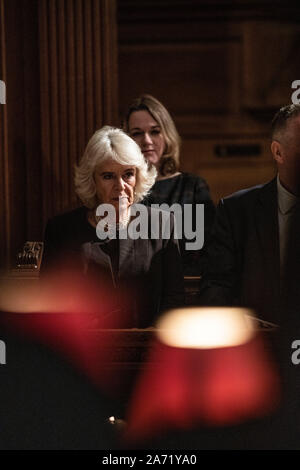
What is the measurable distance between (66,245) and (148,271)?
29 centimetres

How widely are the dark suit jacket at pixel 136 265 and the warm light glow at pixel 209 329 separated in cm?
14

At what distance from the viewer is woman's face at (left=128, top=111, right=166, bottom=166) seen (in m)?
2.67

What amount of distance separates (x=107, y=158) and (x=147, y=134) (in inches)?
22.5

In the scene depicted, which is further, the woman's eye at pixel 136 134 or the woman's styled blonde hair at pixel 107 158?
the woman's eye at pixel 136 134

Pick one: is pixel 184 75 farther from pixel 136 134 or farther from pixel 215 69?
pixel 136 134

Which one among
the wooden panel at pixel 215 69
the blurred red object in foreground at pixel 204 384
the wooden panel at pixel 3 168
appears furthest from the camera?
the wooden panel at pixel 215 69

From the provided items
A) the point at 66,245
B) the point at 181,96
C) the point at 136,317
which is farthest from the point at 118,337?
the point at 181,96

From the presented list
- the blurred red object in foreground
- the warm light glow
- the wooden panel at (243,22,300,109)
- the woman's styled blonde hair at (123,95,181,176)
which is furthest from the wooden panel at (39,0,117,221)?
the wooden panel at (243,22,300,109)

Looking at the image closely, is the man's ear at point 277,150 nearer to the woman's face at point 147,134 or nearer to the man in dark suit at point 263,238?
the man in dark suit at point 263,238

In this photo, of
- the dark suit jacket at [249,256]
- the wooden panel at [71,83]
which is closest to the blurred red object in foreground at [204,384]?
the dark suit jacket at [249,256]

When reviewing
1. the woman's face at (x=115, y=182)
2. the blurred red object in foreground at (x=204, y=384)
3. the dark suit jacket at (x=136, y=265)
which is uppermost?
the woman's face at (x=115, y=182)

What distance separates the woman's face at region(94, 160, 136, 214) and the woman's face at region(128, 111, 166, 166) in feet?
1.71

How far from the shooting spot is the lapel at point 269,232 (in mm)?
2111

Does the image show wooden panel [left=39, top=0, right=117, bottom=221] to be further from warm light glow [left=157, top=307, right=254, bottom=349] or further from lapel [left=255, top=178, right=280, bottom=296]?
warm light glow [left=157, top=307, right=254, bottom=349]
